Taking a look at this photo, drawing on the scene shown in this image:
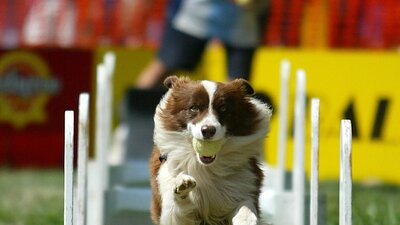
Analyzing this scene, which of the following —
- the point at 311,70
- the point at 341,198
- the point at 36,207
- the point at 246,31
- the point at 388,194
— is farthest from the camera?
the point at 311,70

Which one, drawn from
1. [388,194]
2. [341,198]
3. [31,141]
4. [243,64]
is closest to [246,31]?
[243,64]

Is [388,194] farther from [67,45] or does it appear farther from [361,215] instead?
[67,45]

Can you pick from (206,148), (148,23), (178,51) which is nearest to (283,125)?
(178,51)

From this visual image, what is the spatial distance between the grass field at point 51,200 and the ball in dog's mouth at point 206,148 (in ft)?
5.29

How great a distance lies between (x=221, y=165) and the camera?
5.08 m

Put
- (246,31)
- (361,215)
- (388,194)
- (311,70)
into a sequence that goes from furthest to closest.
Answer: (311,70) → (388,194) → (246,31) → (361,215)

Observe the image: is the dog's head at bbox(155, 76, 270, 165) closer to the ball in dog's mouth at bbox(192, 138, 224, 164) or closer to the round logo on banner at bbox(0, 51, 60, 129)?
the ball in dog's mouth at bbox(192, 138, 224, 164)

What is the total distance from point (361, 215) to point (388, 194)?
133 inches

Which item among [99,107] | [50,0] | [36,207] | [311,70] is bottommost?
[36,207]

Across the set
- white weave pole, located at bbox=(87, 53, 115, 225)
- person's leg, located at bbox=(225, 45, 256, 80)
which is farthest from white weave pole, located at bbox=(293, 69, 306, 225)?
person's leg, located at bbox=(225, 45, 256, 80)

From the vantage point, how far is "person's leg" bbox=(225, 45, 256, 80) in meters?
8.95

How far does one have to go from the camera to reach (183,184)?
4.88 metres

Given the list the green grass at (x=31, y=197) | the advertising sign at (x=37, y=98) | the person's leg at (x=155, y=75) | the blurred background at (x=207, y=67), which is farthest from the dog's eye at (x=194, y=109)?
the advertising sign at (x=37, y=98)

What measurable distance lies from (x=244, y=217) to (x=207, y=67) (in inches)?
285
